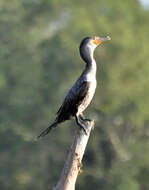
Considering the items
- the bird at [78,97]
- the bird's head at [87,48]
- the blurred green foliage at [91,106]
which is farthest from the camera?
the blurred green foliage at [91,106]

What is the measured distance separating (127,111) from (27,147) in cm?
437

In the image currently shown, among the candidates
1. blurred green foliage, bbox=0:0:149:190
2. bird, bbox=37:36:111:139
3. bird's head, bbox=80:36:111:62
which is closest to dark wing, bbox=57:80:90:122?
bird, bbox=37:36:111:139

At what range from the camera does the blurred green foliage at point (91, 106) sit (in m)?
27.9

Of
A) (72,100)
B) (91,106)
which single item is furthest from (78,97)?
(91,106)

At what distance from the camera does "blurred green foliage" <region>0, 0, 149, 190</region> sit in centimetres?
2794

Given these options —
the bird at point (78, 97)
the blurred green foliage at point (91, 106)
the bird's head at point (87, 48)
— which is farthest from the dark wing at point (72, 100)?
the blurred green foliage at point (91, 106)

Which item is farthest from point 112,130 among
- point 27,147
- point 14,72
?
point 14,72

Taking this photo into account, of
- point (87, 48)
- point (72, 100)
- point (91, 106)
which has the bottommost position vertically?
point (72, 100)

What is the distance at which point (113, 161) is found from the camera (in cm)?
2755

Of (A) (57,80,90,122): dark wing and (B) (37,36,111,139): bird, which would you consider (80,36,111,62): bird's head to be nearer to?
(B) (37,36,111,139): bird

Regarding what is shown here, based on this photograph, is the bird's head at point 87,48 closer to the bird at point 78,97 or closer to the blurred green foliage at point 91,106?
the bird at point 78,97

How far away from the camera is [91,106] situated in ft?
89.7

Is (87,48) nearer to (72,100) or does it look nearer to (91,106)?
(72,100)

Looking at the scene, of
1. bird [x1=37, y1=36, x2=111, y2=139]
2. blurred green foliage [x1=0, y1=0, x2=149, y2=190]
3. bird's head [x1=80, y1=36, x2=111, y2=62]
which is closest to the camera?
bird [x1=37, y1=36, x2=111, y2=139]
